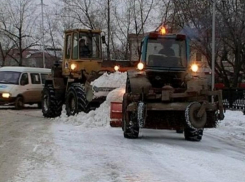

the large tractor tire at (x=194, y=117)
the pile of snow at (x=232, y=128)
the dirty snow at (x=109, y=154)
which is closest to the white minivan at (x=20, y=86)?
the dirty snow at (x=109, y=154)

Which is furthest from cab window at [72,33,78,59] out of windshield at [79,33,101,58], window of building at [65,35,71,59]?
window of building at [65,35,71,59]

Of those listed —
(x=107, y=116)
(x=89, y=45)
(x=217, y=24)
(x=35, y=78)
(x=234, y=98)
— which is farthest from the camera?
(x=217, y=24)

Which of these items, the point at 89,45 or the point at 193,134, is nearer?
the point at 193,134

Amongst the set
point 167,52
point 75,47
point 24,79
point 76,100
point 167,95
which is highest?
point 75,47

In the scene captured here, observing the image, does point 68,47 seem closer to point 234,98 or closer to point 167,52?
point 167,52

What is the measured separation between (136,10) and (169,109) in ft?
91.2

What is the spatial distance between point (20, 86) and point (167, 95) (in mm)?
13535

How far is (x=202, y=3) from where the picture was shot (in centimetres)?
3094

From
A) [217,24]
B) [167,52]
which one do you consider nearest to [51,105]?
[167,52]

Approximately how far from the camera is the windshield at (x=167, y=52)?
12719 millimetres

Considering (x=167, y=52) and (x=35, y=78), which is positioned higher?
(x=167, y=52)

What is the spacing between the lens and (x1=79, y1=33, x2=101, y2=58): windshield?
17.7 metres

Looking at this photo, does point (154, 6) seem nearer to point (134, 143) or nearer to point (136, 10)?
point (136, 10)

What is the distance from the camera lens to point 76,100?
1603 cm
